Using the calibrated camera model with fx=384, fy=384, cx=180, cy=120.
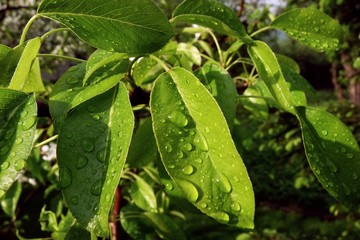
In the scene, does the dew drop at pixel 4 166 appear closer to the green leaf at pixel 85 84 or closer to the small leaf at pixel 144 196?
the green leaf at pixel 85 84

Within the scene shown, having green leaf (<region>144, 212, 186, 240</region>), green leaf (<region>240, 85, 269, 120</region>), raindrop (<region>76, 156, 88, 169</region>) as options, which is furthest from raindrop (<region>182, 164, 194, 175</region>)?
green leaf (<region>144, 212, 186, 240</region>)

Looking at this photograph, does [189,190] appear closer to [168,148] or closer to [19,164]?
[168,148]

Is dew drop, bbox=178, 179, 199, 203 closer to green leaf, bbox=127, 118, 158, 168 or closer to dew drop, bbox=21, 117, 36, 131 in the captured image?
dew drop, bbox=21, 117, 36, 131

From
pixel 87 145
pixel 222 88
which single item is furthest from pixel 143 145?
pixel 87 145

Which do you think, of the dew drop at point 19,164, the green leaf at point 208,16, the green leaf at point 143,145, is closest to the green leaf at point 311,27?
the green leaf at point 208,16

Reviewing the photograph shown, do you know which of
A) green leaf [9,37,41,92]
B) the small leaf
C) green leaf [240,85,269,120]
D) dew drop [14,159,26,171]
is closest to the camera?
dew drop [14,159,26,171]

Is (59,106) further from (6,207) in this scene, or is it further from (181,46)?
(6,207)
